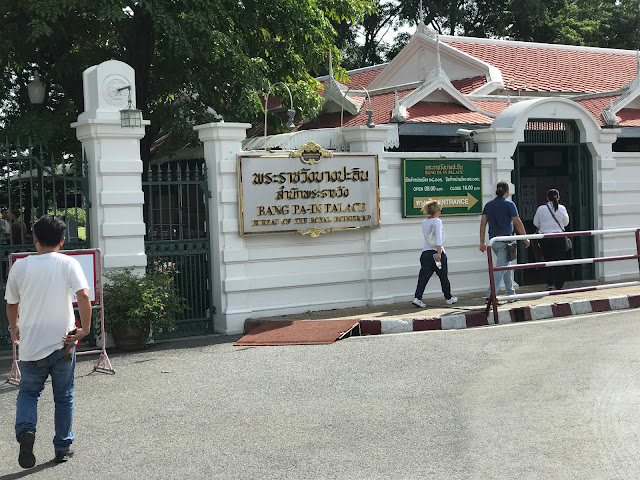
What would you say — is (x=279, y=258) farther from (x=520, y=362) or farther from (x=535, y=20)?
(x=535, y=20)

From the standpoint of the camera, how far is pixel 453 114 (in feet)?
59.6

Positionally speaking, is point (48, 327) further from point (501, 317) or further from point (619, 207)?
point (619, 207)

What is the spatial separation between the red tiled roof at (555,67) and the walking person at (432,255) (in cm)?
881

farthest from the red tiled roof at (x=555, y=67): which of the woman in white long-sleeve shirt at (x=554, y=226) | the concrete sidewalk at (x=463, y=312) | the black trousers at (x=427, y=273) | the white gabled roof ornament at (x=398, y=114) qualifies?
the black trousers at (x=427, y=273)

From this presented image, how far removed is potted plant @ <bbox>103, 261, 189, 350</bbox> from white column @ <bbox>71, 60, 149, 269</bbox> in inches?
14.2

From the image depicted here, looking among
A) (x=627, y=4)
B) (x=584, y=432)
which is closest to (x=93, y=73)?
(x=584, y=432)

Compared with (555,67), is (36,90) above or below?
below

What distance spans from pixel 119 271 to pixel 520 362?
5.20 meters

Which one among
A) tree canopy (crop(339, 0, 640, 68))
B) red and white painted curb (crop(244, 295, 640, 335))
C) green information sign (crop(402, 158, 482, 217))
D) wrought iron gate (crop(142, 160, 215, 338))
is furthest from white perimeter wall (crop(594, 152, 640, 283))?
tree canopy (crop(339, 0, 640, 68))

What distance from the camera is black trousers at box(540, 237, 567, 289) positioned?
1493cm

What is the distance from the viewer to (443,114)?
18000mm

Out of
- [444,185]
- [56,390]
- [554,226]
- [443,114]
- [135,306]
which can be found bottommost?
[56,390]

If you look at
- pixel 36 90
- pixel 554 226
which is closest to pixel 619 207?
pixel 554 226

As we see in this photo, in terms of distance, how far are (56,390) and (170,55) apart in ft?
34.1
